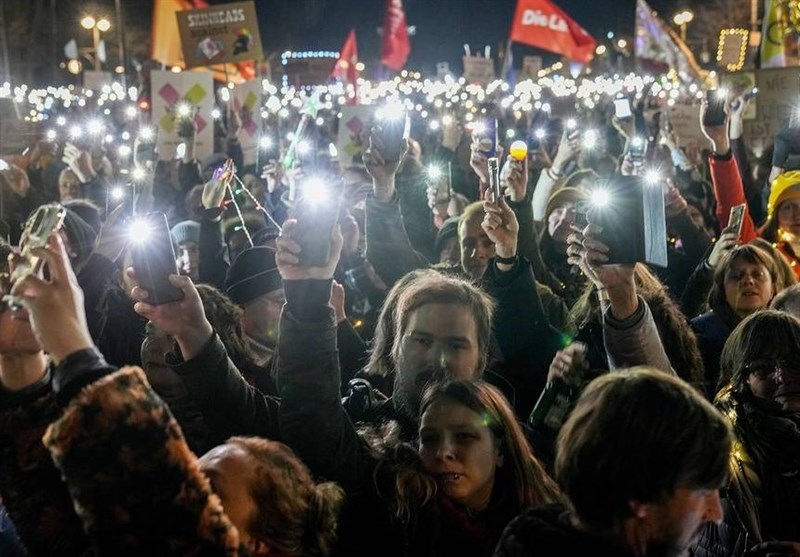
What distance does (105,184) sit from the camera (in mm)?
9672

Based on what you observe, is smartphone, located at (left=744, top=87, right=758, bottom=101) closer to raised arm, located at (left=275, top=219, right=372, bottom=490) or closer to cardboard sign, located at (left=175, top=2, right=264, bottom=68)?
cardboard sign, located at (left=175, top=2, right=264, bottom=68)

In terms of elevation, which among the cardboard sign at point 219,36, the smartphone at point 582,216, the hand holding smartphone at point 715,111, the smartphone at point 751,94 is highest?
the cardboard sign at point 219,36

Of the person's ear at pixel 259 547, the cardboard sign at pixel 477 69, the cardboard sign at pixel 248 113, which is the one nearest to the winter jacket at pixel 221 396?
the person's ear at pixel 259 547

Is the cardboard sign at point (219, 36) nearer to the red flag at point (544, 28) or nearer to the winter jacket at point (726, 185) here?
the red flag at point (544, 28)

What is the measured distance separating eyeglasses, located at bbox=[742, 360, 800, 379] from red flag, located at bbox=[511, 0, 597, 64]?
50.8 feet

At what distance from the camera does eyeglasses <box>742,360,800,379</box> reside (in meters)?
3.61

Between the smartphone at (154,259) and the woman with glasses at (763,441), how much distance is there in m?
1.80

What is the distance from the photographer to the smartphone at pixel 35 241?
7.01ft

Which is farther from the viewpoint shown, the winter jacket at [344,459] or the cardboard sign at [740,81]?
the cardboard sign at [740,81]

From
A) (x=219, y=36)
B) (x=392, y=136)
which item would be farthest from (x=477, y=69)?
(x=392, y=136)

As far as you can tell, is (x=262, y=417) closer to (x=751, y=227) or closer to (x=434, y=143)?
(x=751, y=227)

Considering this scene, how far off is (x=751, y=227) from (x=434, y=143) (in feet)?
29.2

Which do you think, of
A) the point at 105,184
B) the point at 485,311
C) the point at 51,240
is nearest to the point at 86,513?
the point at 51,240

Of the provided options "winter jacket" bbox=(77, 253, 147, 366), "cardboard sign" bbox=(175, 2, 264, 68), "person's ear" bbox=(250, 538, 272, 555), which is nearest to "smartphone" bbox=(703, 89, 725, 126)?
"winter jacket" bbox=(77, 253, 147, 366)
